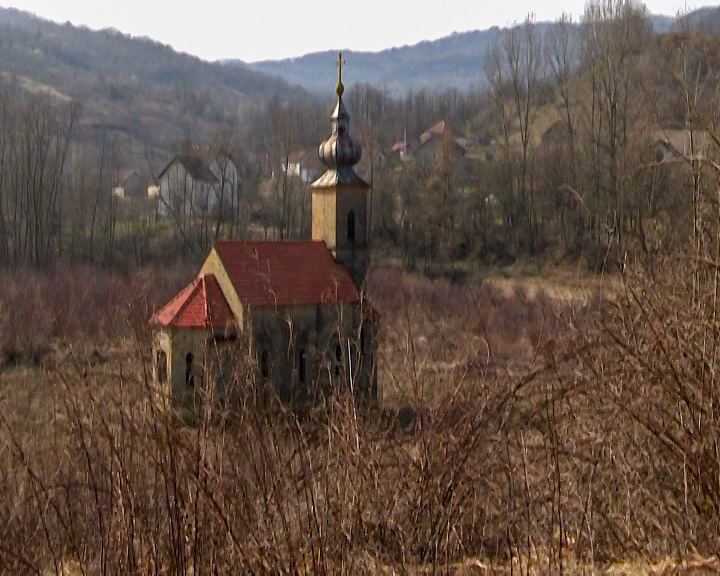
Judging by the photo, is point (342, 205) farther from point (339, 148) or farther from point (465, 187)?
point (465, 187)

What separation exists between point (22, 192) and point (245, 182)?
43.1 feet

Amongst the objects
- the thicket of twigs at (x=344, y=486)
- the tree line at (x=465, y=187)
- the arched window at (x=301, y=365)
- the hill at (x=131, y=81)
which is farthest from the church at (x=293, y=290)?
the hill at (x=131, y=81)

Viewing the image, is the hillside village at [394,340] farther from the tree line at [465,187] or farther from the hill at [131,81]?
the hill at [131,81]

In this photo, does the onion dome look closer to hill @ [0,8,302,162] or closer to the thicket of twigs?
the thicket of twigs

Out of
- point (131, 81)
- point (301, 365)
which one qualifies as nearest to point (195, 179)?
point (301, 365)

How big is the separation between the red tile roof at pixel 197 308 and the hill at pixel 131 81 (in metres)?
46.9

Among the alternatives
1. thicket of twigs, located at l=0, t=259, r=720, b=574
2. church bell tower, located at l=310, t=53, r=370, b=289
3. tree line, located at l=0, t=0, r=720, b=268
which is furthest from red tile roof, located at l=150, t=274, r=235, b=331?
tree line, located at l=0, t=0, r=720, b=268

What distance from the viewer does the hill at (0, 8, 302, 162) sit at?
3912 inches

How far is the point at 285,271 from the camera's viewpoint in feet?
60.6

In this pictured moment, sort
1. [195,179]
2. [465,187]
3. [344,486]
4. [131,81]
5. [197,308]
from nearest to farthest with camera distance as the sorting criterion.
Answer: [344,486] → [197,308] → [465,187] → [195,179] → [131,81]

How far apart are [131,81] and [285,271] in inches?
4850

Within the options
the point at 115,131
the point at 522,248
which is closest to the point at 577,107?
the point at 522,248

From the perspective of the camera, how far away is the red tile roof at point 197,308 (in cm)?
1731

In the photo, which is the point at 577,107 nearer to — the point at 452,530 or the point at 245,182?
the point at 245,182
